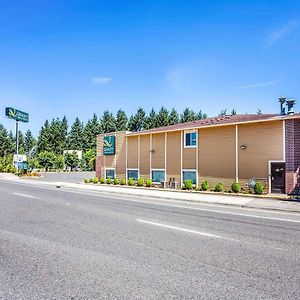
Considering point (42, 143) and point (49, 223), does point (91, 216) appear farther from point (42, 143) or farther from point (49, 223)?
point (42, 143)

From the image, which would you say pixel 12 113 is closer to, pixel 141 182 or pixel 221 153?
pixel 141 182

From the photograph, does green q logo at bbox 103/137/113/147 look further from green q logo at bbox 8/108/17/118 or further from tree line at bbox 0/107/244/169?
tree line at bbox 0/107/244/169

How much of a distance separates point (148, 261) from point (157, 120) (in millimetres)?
77973

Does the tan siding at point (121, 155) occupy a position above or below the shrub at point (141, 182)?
above

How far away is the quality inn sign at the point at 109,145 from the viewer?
36656mm

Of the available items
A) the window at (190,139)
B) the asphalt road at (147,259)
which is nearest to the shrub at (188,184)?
the window at (190,139)

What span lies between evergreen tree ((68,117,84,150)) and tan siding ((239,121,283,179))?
82.9 m

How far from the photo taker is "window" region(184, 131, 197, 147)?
92.4ft

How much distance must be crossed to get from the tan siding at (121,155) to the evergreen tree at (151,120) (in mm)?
47929

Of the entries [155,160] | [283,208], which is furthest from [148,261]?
[155,160]

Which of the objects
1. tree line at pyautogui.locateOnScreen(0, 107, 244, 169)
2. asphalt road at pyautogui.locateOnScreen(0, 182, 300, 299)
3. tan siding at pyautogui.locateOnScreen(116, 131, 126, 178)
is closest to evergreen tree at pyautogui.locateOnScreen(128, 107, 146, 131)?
tree line at pyautogui.locateOnScreen(0, 107, 244, 169)

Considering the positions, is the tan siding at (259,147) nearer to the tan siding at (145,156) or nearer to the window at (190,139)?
the window at (190,139)

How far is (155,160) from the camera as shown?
31.6 meters

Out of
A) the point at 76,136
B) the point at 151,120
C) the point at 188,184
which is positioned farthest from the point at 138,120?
the point at 188,184
